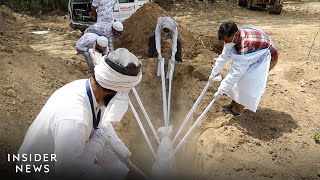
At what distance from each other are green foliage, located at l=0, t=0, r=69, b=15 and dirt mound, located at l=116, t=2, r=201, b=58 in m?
6.82

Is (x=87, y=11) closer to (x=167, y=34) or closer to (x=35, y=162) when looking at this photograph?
(x=167, y=34)

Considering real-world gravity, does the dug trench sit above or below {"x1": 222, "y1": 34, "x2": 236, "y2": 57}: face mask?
below

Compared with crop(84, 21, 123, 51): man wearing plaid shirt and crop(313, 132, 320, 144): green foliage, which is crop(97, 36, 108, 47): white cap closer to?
crop(84, 21, 123, 51): man wearing plaid shirt

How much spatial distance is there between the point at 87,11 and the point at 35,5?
17.1 feet

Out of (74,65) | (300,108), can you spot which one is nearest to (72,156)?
(300,108)

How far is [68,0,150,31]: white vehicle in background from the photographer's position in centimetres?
1011

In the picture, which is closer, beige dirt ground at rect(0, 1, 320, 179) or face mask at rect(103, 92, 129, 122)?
face mask at rect(103, 92, 129, 122)

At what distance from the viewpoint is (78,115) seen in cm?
210

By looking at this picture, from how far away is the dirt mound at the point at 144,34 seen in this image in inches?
324

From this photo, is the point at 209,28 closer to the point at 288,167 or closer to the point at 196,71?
the point at 196,71

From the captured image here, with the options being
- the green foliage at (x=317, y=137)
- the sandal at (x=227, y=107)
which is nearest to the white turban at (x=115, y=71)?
the green foliage at (x=317, y=137)

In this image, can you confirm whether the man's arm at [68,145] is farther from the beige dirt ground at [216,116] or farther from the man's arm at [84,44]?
the man's arm at [84,44]

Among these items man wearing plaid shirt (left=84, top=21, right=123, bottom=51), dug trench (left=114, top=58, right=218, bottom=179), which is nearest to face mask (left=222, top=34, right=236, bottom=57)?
dug trench (left=114, top=58, right=218, bottom=179)

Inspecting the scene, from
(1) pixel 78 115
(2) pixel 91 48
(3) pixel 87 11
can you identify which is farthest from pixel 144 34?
(1) pixel 78 115
